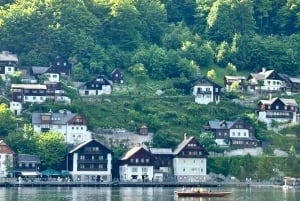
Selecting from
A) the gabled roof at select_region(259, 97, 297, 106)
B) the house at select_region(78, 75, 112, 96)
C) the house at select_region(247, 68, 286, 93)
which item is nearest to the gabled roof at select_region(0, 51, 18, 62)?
the house at select_region(78, 75, 112, 96)

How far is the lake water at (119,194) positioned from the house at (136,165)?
5892 mm

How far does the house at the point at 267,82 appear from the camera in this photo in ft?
443

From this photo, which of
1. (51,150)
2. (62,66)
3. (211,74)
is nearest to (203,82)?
(211,74)

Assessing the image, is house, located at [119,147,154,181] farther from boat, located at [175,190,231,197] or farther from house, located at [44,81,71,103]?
boat, located at [175,190,231,197]

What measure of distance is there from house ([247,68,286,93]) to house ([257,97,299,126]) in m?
6.03

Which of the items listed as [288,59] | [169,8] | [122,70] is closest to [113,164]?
[122,70]

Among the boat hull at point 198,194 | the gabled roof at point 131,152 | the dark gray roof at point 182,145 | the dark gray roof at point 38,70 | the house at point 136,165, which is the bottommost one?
the boat hull at point 198,194

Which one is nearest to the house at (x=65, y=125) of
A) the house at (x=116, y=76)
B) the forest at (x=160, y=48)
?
the forest at (x=160, y=48)

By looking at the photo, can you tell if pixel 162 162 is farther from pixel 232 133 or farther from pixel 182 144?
pixel 232 133

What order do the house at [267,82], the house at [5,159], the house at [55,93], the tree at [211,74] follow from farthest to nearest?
1. the tree at [211,74]
2. the house at [267,82]
3. the house at [55,93]
4. the house at [5,159]

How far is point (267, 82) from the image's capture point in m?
136

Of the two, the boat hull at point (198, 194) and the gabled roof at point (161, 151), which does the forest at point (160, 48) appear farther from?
the boat hull at point (198, 194)

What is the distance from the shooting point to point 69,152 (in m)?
115

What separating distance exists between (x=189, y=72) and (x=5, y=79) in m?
23.8
